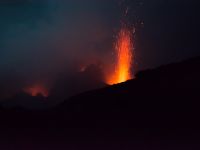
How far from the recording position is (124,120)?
20.7m

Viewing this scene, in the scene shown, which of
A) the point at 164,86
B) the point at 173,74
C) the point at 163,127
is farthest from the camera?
the point at 173,74

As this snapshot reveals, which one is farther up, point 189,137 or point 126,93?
point 126,93

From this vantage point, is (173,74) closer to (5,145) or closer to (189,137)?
(189,137)

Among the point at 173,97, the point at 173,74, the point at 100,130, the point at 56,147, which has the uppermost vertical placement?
the point at 173,74

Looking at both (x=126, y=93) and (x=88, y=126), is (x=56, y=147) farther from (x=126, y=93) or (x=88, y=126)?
(x=126, y=93)

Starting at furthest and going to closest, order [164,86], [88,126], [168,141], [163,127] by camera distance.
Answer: [164,86] → [88,126] → [163,127] → [168,141]

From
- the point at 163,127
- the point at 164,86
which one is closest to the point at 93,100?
the point at 164,86

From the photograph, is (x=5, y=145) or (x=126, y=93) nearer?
(x=5, y=145)

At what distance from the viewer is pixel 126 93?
27578 millimetres

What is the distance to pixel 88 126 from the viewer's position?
20250 mm

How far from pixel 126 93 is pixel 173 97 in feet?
15.7

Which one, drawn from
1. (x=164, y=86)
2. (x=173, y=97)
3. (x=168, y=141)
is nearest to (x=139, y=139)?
(x=168, y=141)

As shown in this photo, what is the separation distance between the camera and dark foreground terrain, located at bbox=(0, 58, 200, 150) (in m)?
16.5

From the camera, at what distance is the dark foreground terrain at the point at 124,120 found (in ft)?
54.1
